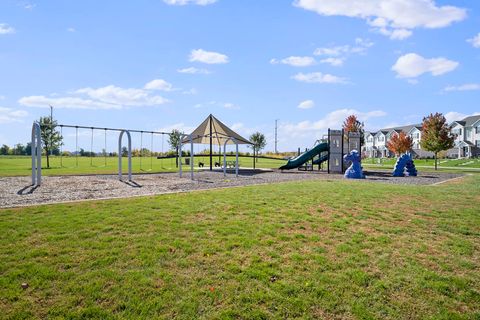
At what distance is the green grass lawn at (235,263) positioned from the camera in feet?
13.3

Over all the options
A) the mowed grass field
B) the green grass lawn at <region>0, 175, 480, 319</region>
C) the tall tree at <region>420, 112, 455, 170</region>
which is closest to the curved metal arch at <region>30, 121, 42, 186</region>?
the mowed grass field

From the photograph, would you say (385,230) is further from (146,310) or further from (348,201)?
(146,310)

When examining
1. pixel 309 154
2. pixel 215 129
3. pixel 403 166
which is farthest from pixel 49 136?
pixel 403 166

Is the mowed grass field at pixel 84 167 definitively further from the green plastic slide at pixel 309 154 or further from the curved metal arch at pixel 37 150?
the green plastic slide at pixel 309 154

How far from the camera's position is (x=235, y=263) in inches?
202

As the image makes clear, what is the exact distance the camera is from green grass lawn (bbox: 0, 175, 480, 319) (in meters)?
4.07

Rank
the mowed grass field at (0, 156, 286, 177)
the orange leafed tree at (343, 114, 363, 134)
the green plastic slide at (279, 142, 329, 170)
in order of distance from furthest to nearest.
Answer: the orange leafed tree at (343, 114, 363, 134) < the green plastic slide at (279, 142, 329, 170) < the mowed grass field at (0, 156, 286, 177)

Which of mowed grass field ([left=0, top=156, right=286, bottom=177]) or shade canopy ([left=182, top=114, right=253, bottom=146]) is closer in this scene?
mowed grass field ([left=0, top=156, right=286, bottom=177])

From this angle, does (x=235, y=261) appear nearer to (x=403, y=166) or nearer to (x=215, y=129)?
(x=403, y=166)

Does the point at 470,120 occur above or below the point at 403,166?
above

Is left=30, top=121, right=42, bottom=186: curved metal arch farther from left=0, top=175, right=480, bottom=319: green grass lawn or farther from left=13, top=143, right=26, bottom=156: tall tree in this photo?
left=13, top=143, right=26, bottom=156: tall tree

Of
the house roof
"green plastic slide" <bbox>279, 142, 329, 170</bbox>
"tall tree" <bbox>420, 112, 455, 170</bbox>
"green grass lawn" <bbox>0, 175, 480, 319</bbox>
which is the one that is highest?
the house roof

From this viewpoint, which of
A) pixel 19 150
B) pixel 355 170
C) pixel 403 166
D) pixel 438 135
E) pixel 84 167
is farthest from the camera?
pixel 19 150

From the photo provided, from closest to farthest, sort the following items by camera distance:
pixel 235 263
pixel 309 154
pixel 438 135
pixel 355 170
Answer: pixel 235 263 → pixel 355 170 → pixel 309 154 → pixel 438 135
